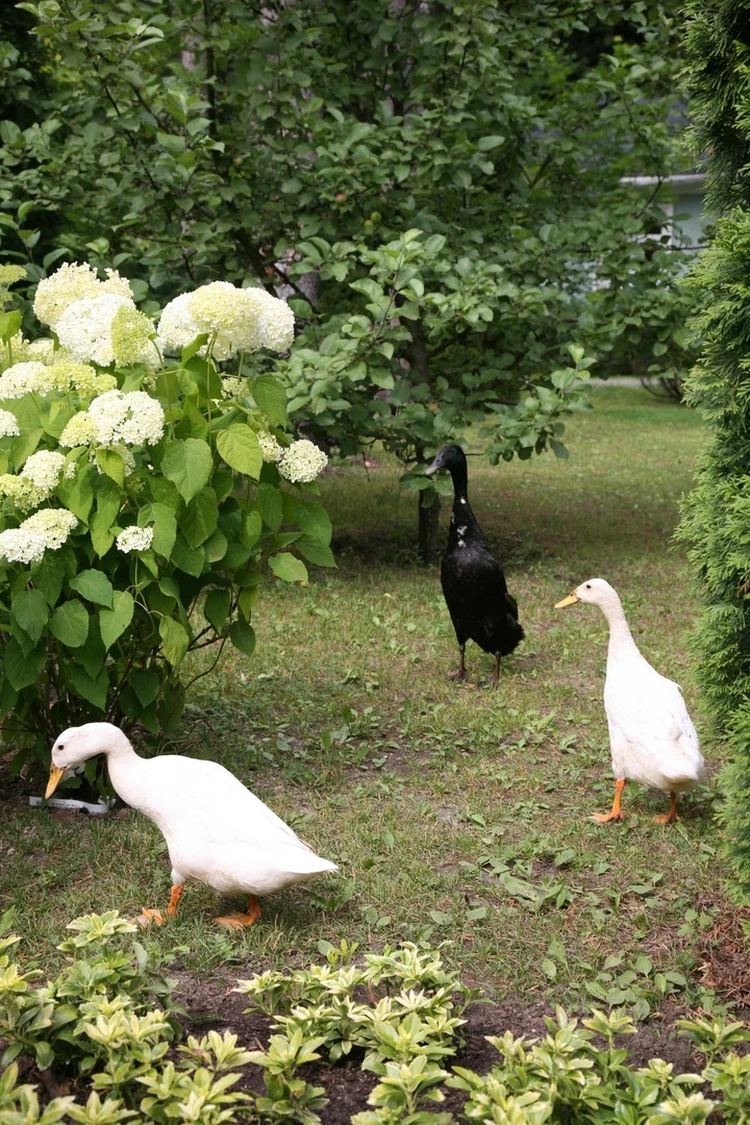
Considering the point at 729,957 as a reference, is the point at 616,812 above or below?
below

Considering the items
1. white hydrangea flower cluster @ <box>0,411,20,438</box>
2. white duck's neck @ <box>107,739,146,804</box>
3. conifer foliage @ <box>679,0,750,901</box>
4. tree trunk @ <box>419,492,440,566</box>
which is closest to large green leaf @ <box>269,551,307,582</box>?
white duck's neck @ <box>107,739,146,804</box>

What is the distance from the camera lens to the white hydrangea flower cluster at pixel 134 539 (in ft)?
11.9

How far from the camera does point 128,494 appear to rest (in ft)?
12.4

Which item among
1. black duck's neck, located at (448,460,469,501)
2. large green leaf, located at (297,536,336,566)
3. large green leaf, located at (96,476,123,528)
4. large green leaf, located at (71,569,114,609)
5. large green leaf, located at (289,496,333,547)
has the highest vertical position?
large green leaf, located at (96,476,123,528)

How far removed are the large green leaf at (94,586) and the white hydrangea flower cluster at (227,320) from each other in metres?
0.85

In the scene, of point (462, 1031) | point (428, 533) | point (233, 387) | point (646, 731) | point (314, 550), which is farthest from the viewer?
point (428, 533)

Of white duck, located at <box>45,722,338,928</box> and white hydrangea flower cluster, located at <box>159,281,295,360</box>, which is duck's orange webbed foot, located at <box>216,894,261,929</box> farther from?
white hydrangea flower cluster, located at <box>159,281,295,360</box>

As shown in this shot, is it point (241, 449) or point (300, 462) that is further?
point (300, 462)

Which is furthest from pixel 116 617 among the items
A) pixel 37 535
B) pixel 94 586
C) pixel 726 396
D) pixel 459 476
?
pixel 459 476

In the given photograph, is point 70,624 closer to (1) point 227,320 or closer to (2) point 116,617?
(2) point 116,617

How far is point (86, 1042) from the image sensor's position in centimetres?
257

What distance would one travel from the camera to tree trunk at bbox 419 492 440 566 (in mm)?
8391

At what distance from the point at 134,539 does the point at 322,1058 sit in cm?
167

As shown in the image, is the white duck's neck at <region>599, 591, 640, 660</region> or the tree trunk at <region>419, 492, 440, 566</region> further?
A: the tree trunk at <region>419, 492, 440, 566</region>
